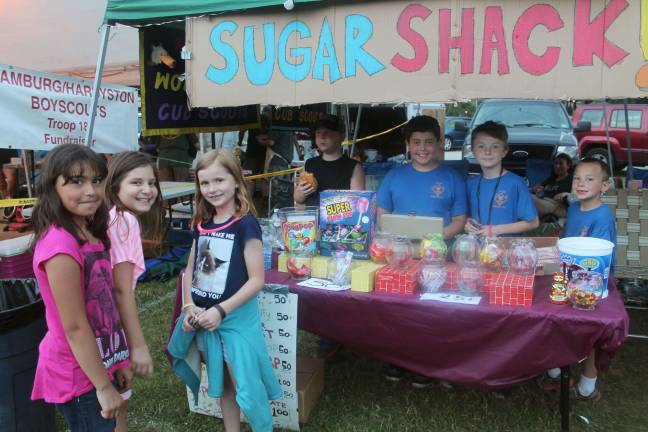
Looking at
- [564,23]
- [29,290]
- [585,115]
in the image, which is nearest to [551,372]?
[564,23]

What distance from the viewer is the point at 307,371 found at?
3.17 metres

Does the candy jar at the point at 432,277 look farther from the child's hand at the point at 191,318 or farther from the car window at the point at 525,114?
the car window at the point at 525,114

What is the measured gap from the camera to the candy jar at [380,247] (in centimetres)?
283

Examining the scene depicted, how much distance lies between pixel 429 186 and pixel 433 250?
81 cm

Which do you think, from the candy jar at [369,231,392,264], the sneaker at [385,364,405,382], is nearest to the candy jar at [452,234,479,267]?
the candy jar at [369,231,392,264]

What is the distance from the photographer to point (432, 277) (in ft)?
8.65

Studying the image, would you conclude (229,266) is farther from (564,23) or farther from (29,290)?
(564,23)

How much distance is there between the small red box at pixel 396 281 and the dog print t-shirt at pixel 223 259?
2.29ft

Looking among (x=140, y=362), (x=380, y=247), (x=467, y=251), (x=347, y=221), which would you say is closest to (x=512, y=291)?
(x=467, y=251)

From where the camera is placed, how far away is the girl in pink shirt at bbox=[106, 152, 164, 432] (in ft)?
6.79

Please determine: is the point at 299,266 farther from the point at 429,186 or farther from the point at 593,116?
the point at 593,116

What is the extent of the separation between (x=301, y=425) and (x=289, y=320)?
0.72 metres

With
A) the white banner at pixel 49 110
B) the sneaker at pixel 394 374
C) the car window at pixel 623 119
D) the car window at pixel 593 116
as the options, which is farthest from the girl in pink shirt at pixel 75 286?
the car window at pixel 623 119

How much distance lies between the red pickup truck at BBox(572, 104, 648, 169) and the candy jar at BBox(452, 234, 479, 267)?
517 inches
